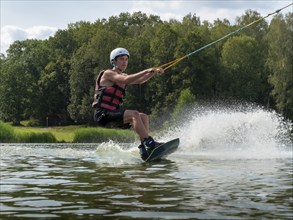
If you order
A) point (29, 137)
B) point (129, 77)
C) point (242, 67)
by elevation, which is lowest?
point (29, 137)

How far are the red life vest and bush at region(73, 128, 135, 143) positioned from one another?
87.8 feet

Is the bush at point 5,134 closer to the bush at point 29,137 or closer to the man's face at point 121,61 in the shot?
the bush at point 29,137

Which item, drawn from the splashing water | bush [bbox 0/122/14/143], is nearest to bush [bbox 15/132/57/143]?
bush [bbox 0/122/14/143]

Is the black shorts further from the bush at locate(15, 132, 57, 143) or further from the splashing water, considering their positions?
the bush at locate(15, 132, 57, 143)

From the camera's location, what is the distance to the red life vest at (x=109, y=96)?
11742 mm

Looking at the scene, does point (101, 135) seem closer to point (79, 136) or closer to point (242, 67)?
point (79, 136)

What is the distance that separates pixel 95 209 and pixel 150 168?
476 cm

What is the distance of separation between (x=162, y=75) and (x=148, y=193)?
67.7 metres

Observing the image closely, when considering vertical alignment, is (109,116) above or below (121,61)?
below

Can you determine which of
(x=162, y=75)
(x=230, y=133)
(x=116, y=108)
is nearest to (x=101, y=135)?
(x=230, y=133)

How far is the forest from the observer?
6856cm

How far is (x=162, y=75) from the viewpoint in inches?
2908

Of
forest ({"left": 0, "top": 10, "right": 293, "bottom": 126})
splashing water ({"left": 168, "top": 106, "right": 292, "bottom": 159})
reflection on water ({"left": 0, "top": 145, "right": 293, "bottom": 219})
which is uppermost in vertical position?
forest ({"left": 0, "top": 10, "right": 293, "bottom": 126})

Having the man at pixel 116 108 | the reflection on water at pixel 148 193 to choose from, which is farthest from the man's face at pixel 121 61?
the reflection on water at pixel 148 193
